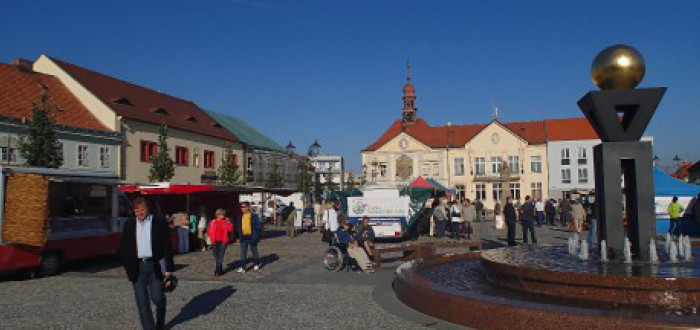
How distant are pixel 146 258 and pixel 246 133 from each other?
52753 millimetres

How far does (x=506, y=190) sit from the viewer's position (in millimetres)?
59594

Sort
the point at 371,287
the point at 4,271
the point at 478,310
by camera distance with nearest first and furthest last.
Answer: the point at 478,310
the point at 371,287
the point at 4,271

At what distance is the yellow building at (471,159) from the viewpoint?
59.4 meters

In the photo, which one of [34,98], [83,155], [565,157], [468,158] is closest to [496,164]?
[468,158]

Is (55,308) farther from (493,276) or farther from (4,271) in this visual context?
(493,276)

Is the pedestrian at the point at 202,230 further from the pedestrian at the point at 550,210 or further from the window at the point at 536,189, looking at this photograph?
the window at the point at 536,189

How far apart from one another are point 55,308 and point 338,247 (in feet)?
21.3

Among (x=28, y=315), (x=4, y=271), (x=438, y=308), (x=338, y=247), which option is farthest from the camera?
(x=338, y=247)

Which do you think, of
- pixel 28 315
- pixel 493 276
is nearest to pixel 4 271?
pixel 28 315

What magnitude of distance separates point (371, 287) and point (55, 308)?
18.0ft

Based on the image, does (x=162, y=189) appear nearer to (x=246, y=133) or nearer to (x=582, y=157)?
(x=246, y=133)

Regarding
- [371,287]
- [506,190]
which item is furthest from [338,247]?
[506,190]

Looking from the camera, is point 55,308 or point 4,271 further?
point 4,271

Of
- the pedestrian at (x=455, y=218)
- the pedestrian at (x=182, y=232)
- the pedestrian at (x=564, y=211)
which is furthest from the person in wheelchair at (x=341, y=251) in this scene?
the pedestrian at (x=564, y=211)
